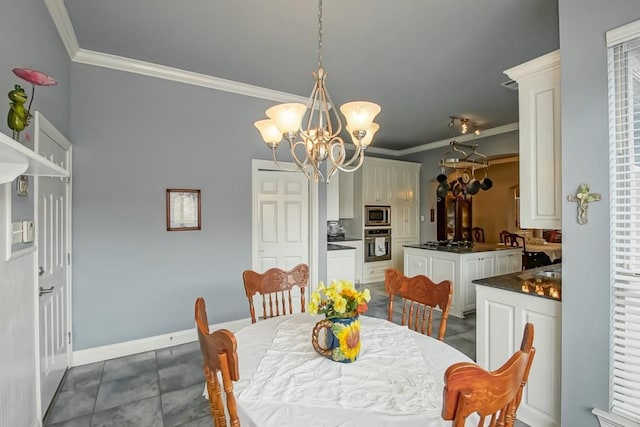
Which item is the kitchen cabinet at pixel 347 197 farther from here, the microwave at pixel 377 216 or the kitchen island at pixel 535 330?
the kitchen island at pixel 535 330

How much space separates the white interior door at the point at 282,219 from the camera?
395 centimetres

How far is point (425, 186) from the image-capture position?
6754 millimetres

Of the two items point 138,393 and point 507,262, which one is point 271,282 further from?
point 507,262

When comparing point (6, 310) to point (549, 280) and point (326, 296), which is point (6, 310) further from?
point (549, 280)

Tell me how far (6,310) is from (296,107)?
5.37ft

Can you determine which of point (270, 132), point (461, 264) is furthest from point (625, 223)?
point (461, 264)

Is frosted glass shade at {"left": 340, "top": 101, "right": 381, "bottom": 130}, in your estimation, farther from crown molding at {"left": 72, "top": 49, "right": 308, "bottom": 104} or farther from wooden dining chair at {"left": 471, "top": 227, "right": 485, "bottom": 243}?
wooden dining chair at {"left": 471, "top": 227, "right": 485, "bottom": 243}

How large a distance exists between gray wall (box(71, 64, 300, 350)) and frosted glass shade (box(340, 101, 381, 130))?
7.51 feet

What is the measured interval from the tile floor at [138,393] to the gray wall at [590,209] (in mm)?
1505

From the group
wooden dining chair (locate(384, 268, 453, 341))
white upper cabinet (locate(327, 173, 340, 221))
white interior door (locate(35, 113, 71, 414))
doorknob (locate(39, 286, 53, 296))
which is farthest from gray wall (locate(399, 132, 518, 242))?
doorknob (locate(39, 286, 53, 296))

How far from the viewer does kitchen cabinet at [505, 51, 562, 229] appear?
1.97 meters

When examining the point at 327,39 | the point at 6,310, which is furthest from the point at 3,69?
the point at 327,39

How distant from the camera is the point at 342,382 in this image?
1.19m

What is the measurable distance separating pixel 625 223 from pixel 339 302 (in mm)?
1529
